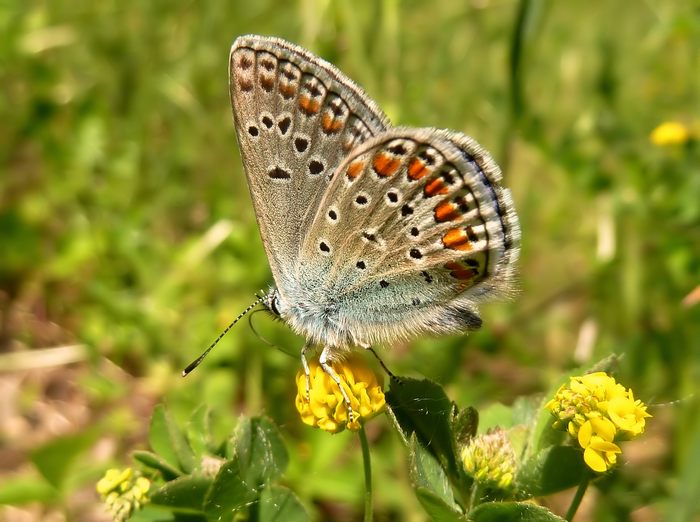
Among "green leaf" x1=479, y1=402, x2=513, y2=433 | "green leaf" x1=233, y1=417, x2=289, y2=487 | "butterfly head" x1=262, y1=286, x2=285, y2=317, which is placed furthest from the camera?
"butterfly head" x1=262, y1=286, x2=285, y2=317

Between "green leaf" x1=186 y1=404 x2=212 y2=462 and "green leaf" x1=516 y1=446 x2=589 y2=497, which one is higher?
"green leaf" x1=516 y1=446 x2=589 y2=497

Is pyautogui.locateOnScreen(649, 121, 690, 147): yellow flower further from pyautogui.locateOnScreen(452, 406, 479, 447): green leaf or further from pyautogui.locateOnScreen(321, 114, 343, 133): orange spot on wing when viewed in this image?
pyautogui.locateOnScreen(452, 406, 479, 447): green leaf

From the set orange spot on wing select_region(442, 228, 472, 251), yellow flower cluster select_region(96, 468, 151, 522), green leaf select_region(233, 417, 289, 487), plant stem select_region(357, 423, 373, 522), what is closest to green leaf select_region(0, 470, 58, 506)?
yellow flower cluster select_region(96, 468, 151, 522)

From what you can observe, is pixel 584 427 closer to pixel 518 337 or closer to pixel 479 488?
pixel 479 488

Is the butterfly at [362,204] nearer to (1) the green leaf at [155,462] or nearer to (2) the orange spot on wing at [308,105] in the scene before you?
(2) the orange spot on wing at [308,105]

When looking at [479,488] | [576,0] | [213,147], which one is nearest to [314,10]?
[213,147]

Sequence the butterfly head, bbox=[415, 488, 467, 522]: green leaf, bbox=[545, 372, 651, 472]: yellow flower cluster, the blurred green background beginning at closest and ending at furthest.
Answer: bbox=[415, 488, 467, 522]: green leaf
bbox=[545, 372, 651, 472]: yellow flower cluster
the butterfly head
the blurred green background
